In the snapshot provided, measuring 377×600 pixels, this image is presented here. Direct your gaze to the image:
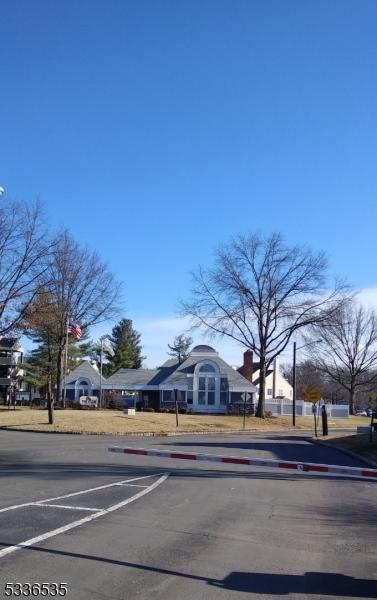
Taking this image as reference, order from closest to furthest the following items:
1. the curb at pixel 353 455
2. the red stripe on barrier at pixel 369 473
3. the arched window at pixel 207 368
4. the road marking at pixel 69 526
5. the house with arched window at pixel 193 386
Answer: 1. the road marking at pixel 69 526
2. the red stripe on barrier at pixel 369 473
3. the curb at pixel 353 455
4. the house with arched window at pixel 193 386
5. the arched window at pixel 207 368

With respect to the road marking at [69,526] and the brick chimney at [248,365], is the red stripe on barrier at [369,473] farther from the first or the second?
the brick chimney at [248,365]

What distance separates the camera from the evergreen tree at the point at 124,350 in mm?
99562

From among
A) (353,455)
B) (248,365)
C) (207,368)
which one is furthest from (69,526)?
(248,365)

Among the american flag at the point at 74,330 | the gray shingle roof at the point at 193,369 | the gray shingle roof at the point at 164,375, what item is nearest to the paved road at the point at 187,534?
the american flag at the point at 74,330

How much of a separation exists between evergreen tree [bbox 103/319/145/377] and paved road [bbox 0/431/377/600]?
82134 millimetres

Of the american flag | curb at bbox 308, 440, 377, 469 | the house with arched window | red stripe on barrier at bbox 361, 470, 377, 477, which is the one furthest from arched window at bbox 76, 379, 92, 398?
red stripe on barrier at bbox 361, 470, 377, 477

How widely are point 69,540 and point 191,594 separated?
101 inches

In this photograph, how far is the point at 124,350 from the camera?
10081 cm

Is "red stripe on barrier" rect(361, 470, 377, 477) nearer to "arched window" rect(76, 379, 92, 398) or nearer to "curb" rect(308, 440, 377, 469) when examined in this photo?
"curb" rect(308, 440, 377, 469)

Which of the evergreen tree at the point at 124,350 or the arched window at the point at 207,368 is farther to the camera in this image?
the evergreen tree at the point at 124,350

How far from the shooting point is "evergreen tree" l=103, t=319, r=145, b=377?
99.6 meters

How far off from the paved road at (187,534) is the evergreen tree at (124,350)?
82134 millimetres

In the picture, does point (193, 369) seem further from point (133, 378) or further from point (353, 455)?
point (353, 455)

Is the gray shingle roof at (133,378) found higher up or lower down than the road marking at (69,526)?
higher up
